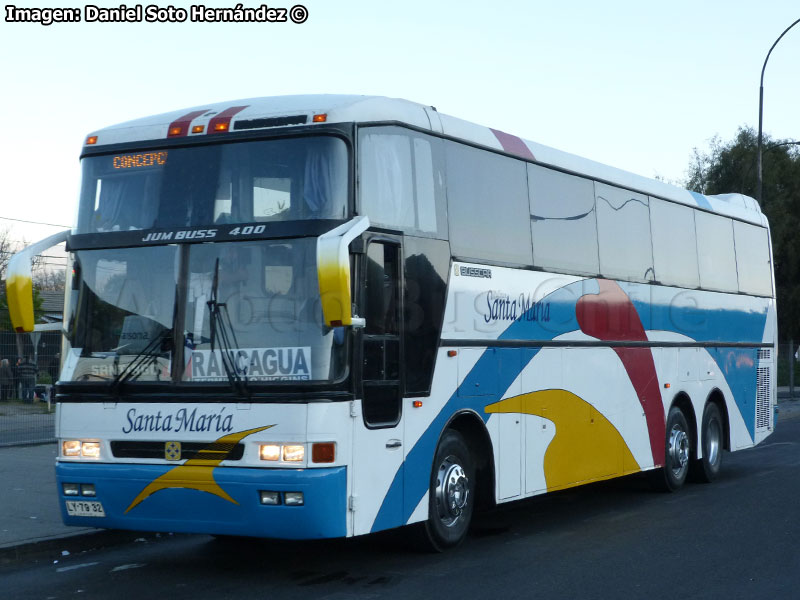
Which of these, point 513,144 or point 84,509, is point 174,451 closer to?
point 84,509

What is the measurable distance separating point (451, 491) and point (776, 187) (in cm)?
4787

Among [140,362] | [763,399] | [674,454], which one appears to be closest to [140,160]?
[140,362]

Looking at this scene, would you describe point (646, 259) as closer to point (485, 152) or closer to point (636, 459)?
point (636, 459)

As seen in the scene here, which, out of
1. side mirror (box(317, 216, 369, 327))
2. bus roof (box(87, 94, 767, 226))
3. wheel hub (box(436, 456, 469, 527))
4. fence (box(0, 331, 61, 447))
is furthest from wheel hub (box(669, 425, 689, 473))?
fence (box(0, 331, 61, 447))

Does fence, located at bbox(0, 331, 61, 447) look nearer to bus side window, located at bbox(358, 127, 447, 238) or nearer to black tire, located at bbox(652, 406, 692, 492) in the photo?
black tire, located at bbox(652, 406, 692, 492)

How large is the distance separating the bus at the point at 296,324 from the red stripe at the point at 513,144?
86 millimetres

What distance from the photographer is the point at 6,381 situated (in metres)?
18.2

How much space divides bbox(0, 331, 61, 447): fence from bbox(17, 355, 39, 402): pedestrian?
37mm

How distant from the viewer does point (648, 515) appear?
12383 mm

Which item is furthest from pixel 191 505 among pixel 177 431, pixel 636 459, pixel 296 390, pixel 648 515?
pixel 636 459

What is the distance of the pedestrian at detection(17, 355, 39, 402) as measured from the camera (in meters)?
18.4

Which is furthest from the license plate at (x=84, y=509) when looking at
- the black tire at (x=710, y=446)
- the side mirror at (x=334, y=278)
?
the black tire at (x=710, y=446)

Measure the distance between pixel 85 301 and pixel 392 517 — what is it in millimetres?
2951

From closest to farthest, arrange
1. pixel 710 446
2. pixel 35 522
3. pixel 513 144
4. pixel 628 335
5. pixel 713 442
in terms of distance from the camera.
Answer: pixel 35 522, pixel 513 144, pixel 628 335, pixel 710 446, pixel 713 442
